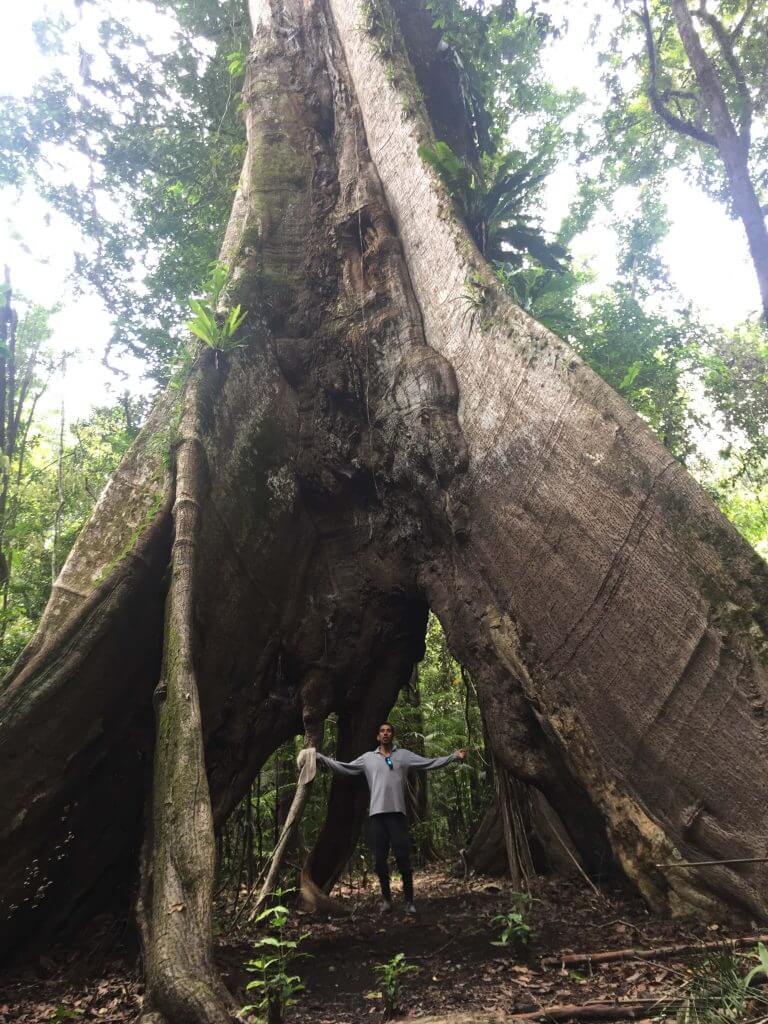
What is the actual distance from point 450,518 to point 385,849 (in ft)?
8.40

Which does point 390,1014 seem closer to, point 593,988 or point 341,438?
point 593,988

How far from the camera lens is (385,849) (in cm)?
506

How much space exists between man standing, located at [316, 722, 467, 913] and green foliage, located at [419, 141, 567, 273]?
480 cm

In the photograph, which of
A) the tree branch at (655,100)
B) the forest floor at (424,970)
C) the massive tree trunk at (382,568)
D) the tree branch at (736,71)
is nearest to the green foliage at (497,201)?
the massive tree trunk at (382,568)

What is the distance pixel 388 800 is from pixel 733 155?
9152 mm

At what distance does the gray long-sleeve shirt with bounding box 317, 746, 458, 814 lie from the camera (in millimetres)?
5043

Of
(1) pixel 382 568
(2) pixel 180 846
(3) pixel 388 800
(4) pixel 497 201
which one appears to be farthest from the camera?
(4) pixel 497 201

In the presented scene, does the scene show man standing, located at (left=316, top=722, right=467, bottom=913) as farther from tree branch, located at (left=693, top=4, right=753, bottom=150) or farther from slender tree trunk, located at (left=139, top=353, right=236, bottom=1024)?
tree branch, located at (left=693, top=4, right=753, bottom=150)

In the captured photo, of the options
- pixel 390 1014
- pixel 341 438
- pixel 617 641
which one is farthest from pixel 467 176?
pixel 390 1014

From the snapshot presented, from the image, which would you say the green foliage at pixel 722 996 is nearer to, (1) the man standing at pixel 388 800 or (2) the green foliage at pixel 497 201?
(1) the man standing at pixel 388 800

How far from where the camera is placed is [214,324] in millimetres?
5262

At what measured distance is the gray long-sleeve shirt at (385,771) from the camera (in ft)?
16.5

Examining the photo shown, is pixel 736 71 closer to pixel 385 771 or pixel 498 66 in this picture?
pixel 498 66

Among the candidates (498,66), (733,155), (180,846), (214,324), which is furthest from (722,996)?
(498,66)
